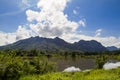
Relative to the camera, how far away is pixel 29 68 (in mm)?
40938

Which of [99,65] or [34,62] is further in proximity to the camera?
[99,65]

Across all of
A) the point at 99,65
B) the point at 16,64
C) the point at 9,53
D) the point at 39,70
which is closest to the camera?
the point at 16,64

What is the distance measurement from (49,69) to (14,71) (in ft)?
75.9

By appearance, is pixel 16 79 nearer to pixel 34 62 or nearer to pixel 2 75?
pixel 2 75

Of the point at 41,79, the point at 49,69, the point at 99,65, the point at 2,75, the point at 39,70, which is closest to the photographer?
the point at 41,79

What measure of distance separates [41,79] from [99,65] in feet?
132

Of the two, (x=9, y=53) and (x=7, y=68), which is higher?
(x=9, y=53)

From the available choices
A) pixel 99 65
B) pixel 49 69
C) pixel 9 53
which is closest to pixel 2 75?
pixel 9 53

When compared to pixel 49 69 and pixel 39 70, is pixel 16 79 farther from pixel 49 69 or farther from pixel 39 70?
pixel 49 69

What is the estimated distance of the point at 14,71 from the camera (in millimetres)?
32688

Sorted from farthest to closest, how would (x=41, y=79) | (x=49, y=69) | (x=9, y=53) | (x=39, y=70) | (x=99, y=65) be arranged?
(x=99, y=65)
(x=49, y=69)
(x=39, y=70)
(x=9, y=53)
(x=41, y=79)

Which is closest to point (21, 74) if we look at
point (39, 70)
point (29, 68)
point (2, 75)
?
point (2, 75)

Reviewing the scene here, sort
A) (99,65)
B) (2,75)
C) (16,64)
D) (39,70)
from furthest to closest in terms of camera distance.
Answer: (99,65)
(39,70)
(16,64)
(2,75)

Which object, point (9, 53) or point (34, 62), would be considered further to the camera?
point (34, 62)
